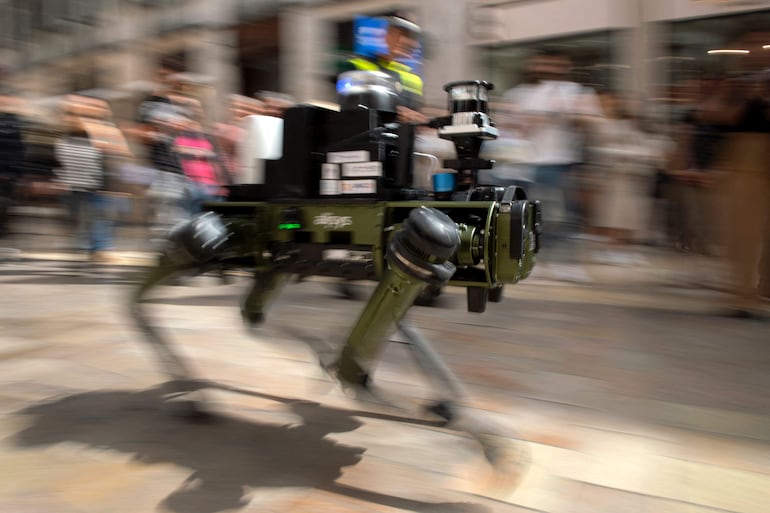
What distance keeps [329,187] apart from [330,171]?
2.1 inches

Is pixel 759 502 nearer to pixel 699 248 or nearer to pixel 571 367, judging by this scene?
pixel 571 367

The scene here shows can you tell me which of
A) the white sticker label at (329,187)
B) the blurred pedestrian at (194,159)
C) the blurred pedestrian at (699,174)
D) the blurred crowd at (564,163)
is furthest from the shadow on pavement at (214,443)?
the blurred pedestrian at (699,174)

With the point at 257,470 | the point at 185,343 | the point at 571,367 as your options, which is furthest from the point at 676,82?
the point at 257,470

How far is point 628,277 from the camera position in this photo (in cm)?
580

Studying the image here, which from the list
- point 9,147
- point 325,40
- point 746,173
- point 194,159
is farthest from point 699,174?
point 325,40

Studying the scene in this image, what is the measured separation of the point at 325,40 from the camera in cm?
1170

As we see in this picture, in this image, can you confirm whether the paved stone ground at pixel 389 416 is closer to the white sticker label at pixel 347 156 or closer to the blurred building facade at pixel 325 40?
the white sticker label at pixel 347 156

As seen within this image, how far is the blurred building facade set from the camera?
7.96 m

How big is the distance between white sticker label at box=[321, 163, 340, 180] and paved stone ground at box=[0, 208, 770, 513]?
0.90 m

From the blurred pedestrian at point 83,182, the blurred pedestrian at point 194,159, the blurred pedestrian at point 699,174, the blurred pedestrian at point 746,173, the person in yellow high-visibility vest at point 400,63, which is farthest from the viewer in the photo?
the blurred pedestrian at point 83,182

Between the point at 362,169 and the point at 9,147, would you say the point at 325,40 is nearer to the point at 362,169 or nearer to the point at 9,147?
the point at 9,147

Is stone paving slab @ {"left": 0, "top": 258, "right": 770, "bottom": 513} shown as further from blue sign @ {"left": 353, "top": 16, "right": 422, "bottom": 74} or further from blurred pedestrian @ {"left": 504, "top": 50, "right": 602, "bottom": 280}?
blurred pedestrian @ {"left": 504, "top": 50, "right": 602, "bottom": 280}

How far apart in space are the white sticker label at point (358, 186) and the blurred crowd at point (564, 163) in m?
2.05

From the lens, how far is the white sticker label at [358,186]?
6.96 ft
